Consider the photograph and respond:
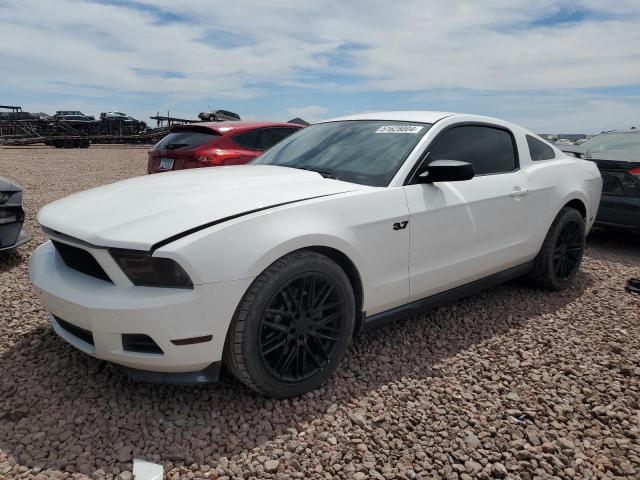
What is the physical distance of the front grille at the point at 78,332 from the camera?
7.85ft

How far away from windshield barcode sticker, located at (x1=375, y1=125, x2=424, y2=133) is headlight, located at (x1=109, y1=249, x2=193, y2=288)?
1.82m

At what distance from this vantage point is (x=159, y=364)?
2.26 metres

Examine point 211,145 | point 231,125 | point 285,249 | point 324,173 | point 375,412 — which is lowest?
point 375,412

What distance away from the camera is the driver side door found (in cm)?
303

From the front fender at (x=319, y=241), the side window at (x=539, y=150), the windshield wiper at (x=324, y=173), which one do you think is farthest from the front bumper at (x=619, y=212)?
the windshield wiper at (x=324, y=173)

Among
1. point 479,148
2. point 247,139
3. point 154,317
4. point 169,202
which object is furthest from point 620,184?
point 154,317

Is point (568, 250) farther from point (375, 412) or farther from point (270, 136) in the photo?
point (270, 136)

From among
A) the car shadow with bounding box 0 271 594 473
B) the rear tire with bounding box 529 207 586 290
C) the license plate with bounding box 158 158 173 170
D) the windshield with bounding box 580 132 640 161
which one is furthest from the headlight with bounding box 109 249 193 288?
the windshield with bounding box 580 132 640 161

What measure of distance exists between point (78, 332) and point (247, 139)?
486cm

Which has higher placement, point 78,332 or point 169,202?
point 169,202

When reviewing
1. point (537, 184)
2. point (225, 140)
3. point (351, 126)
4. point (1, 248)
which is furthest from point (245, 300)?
point (225, 140)

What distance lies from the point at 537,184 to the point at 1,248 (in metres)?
4.44

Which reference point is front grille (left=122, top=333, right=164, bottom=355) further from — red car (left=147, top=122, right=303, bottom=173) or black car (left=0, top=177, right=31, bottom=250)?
red car (left=147, top=122, right=303, bottom=173)

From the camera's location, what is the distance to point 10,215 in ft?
14.4
